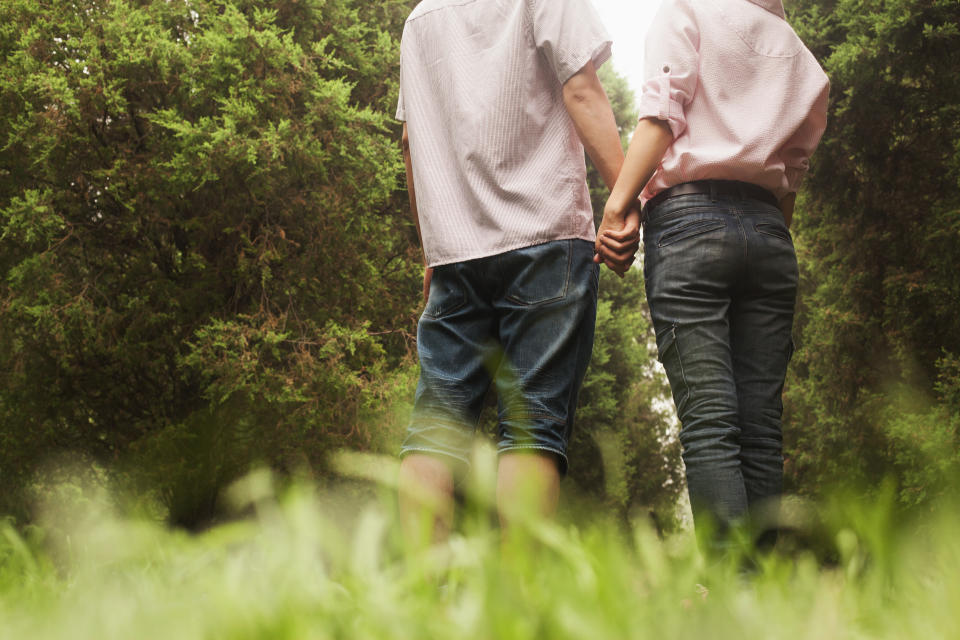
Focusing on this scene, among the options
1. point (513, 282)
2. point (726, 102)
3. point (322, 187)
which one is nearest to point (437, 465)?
Result: point (513, 282)

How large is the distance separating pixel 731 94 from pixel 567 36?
499 millimetres

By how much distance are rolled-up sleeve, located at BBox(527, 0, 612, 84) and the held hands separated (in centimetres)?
41

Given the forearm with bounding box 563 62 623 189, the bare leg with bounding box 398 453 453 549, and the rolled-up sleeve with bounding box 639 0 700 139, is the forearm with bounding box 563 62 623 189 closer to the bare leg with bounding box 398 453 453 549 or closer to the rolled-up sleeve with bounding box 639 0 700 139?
the rolled-up sleeve with bounding box 639 0 700 139

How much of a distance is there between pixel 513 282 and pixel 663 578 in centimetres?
159

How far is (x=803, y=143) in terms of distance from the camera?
7.62ft

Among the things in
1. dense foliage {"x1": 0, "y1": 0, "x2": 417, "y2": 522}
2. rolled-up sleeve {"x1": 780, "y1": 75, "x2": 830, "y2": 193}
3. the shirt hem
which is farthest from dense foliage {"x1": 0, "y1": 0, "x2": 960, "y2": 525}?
Answer: the shirt hem

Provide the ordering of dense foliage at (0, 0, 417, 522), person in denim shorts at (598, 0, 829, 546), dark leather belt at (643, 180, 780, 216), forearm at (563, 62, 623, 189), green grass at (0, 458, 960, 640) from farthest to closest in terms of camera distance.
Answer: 1. dense foliage at (0, 0, 417, 522)
2. forearm at (563, 62, 623, 189)
3. dark leather belt at (643, 180, 780, 216)
4. person in denim shorts at (598, 0, 829, 546)
5. green grass at (0, 458, 960, 640)

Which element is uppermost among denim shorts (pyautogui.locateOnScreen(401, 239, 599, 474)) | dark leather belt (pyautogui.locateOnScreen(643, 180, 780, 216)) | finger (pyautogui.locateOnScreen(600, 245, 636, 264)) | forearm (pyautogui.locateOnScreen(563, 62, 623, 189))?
forearm (pyautogui.locateOnScreen(563, 62, 623, 189))

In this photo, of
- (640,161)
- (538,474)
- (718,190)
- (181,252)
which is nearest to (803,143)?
(718,190)

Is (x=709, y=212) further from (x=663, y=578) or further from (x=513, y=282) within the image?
(x=663, y=578)

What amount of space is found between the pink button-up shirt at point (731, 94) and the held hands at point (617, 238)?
5.0 inches

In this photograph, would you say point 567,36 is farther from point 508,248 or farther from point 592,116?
point 508,248

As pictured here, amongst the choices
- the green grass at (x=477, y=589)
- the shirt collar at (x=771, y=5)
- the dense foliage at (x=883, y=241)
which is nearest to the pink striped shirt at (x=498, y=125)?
the shirt collar at (x=771, y=5)

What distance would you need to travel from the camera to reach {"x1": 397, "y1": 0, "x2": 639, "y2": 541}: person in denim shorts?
79.7 inches
